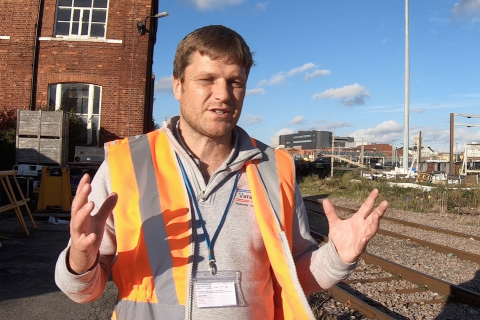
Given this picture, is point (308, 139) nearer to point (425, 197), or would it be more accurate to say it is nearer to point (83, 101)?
point (425, 197)

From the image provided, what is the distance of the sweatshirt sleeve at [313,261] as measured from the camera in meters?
2.02

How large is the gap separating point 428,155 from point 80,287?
7083 centimetres

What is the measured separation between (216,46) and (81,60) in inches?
649

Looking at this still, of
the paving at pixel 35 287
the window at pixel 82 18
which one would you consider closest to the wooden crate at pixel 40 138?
the paving at pixel 35 287

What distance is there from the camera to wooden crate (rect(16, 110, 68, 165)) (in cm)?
1342

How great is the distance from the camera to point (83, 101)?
17.2 m

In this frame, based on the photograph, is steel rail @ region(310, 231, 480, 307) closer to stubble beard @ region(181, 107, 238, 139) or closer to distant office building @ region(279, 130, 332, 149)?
stubble beard @ region(181, 107, 238, 139)

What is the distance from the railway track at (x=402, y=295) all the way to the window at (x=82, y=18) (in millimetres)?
13979

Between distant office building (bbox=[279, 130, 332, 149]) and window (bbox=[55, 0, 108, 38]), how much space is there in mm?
72993

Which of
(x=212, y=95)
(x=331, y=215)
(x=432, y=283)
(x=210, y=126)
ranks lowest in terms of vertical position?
(x=432, y=283)

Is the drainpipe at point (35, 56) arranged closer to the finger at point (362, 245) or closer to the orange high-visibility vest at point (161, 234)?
the orange high-visibility vest at point (161, 234)

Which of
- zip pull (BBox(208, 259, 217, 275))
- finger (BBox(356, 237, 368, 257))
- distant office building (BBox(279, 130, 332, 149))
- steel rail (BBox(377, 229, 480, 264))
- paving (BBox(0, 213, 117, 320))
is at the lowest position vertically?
paving (BBox(0, 213, 117, 320))

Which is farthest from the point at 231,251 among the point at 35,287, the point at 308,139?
the point at 308,139

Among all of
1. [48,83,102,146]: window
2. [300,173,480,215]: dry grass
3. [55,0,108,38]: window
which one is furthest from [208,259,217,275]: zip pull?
[55,0,108,38]: window
